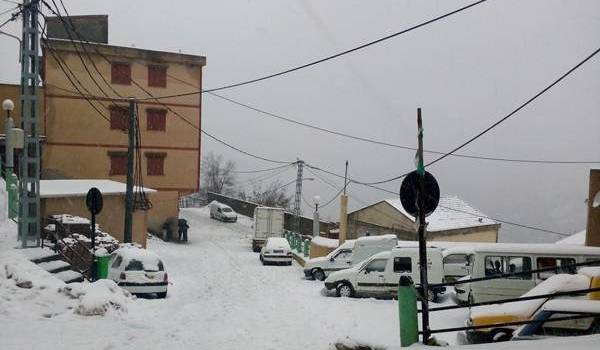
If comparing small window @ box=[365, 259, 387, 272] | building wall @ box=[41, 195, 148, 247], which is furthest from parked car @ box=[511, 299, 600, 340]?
building wall @ box=[41, 195, 148, 247]

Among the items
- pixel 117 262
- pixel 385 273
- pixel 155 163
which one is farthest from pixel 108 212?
pixel 155 163

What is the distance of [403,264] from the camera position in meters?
18.4

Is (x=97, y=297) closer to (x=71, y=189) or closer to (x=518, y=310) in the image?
(x=518, y=310)

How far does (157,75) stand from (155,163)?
650cm

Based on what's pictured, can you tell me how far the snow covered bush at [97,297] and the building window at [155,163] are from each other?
2799 centimetres

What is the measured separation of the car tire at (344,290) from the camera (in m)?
18.5

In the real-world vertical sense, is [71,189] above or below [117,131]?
below

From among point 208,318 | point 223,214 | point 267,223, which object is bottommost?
point 208,318

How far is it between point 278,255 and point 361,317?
13793 mm

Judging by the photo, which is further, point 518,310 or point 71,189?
point 71,189

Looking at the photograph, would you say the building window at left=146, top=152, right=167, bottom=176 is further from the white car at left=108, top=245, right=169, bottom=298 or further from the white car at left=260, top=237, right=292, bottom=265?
the white car at left=108, top=245, right=169, bottom=298

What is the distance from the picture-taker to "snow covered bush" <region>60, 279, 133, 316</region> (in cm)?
1065

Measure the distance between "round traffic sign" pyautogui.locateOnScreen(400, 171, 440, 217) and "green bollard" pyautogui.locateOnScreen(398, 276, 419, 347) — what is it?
1034 millimetres

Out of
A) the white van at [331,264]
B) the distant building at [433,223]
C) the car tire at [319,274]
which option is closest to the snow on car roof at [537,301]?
the white van at [331,264]
